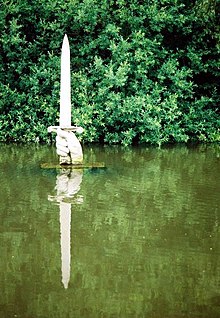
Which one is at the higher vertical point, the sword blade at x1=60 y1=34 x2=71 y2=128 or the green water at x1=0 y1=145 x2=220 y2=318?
the sword blade at x1=60 y1=34 x2=71 y2=128

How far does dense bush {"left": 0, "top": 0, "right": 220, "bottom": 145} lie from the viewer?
57.8ft

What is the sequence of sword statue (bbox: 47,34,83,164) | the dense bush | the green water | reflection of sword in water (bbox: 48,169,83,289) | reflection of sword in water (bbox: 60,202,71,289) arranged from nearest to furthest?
the green water < reflection of sword in water (bbox: 60,202,71,289) < reflection of sword in water (bbox: 48,169,83,289) < sword statue (bbox: 47,34,83,164) < the dense bush

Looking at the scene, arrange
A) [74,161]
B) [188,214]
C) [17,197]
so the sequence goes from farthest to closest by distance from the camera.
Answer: [74,161] → [17,197] → [188,214]

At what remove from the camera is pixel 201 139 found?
60.0 ft

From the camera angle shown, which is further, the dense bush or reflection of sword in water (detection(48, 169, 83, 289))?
the dense bush

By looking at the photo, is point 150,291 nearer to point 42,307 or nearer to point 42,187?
point 42,307

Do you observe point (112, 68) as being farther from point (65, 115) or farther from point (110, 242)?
point (110, 242)

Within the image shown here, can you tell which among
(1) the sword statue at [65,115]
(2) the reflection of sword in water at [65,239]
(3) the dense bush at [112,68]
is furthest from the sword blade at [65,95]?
(3) the dense bush at [112,68]

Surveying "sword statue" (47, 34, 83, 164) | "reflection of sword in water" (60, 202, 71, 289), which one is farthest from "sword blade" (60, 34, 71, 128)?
"reflection of sword in water" (60, 202, 71, 289)

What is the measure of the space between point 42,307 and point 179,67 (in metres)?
14.2

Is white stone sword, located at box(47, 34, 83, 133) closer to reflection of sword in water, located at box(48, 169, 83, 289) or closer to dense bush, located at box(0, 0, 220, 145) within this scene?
reflection of sword in water, located at box(48, 169, 83, 289)

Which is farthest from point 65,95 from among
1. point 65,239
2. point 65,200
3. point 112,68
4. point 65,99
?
point 65,239

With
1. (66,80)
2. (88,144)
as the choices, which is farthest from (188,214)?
(88,144)

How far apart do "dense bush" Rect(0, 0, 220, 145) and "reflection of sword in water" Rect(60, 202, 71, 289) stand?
7.90m
